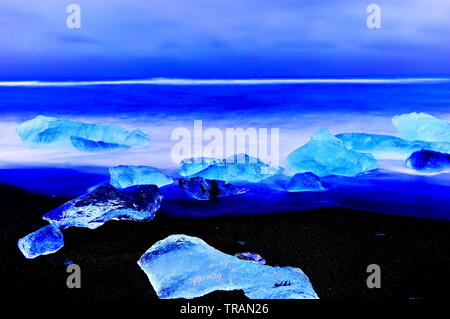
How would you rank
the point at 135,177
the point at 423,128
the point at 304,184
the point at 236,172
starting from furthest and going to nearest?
the point at 423,128, the point at 236,172, the point at 135,177, the point at 304,184

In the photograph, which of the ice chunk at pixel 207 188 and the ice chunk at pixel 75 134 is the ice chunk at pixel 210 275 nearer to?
the ice chunk at pixel 207 188

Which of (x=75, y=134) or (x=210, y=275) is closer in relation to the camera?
(x=210, y=275)

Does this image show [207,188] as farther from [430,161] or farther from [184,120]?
[184,120]

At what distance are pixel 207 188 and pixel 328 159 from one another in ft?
4.24

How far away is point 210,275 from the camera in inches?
68.5

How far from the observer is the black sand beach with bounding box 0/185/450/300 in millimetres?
1683

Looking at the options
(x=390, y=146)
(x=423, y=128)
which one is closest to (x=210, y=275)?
(x=390, y=146)

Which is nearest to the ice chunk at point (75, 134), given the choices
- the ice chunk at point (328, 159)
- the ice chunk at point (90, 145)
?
the ice chunk at point (90, 145)

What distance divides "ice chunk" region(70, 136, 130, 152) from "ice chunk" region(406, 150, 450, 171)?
3.02 metres

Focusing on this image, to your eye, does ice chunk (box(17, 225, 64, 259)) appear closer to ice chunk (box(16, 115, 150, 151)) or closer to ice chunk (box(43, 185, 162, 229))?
ice chunk (box(43, 185, 162, 229))

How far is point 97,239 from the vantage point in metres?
2.12

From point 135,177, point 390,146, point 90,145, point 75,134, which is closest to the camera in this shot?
point 135,177

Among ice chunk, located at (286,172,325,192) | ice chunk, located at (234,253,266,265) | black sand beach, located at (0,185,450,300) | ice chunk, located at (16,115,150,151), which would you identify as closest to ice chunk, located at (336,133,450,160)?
ice chunk, located at (286,172,325,192)
